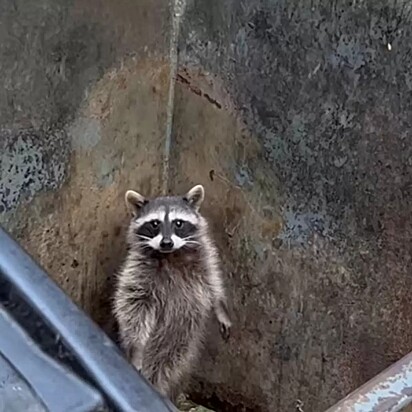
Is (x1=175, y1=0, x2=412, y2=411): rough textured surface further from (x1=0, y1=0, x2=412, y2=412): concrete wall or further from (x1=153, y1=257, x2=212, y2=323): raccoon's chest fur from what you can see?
(x1=153, y1=257, x2=212, y2=323): raccoon's chest fur

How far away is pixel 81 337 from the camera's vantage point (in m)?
1.04

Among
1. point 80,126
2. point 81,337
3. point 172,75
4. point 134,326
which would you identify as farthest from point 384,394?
point 172,75

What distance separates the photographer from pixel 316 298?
2834 millimetres

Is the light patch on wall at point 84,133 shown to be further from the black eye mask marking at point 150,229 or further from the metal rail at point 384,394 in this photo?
the metal rail at point 384,394

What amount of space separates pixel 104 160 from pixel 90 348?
1.86m

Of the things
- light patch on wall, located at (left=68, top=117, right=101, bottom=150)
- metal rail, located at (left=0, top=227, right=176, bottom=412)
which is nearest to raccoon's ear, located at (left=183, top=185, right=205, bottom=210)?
light patch on wall, located at (left=68, top=117, right=101, bottom=150)

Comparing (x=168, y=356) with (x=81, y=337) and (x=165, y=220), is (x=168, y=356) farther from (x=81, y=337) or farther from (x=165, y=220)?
(x=81, y=337)

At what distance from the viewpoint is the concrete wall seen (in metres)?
2.53

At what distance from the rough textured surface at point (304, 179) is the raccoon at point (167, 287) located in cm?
10

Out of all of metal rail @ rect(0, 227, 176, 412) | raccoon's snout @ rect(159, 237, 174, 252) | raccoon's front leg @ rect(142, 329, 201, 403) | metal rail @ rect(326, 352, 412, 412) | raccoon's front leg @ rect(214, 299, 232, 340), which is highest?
metal rail @ rect(0, 227, 176, 412)

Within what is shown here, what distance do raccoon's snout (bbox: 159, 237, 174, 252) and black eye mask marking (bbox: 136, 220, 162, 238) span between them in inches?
1.8

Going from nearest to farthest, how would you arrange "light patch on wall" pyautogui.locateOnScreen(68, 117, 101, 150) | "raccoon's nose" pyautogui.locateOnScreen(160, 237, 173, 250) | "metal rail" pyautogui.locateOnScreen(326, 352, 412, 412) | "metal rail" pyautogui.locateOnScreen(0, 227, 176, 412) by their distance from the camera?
"metal rail" pyautogui.locateOnScreen(0, 227, 176, 412) < "metal rail" pyautogui.locateOnScreen(326, 352, 412, 412) < "light patch on wall" pyautogui.locateOnScreen(68, 117, 101, 150) < "raccoon's nose" pyautogui.locateOnScreen(160, 237, 173, 250)

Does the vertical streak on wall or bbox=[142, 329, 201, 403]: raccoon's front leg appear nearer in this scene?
the vertical streak on wall

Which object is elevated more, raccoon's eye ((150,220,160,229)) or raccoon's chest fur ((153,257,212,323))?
raccoon's eye ((150,220,160,229))
